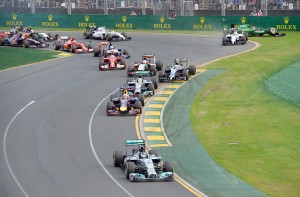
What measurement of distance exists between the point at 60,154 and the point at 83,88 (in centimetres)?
2171

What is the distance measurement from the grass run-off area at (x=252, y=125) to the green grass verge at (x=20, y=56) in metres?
16.4

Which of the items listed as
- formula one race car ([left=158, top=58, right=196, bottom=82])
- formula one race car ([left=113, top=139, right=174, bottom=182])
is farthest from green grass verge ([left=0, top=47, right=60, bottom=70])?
formula one race car ([left=113, top=139, right=174, bottom=182])

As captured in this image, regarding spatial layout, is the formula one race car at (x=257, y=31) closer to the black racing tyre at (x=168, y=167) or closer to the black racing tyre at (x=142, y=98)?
the black racing tyre at (x=142, y=98)

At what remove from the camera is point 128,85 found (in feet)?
195

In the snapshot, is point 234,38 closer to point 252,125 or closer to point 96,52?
point 96,52

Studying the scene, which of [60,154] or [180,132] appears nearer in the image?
[60,154]

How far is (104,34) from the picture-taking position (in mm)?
95500

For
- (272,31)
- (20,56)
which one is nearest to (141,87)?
(20,56)

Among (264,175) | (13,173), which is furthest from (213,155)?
(13,173)

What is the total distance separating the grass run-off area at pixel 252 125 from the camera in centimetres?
4015

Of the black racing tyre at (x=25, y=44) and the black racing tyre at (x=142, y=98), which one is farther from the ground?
the black racing tyre at (x=25, y=44)

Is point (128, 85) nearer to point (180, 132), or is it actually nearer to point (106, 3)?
point (180, 132)

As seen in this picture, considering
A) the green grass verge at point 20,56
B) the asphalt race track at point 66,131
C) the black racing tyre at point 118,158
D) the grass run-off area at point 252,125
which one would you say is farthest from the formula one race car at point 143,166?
the green grass verge at point 20,56

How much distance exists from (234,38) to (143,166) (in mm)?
53016
